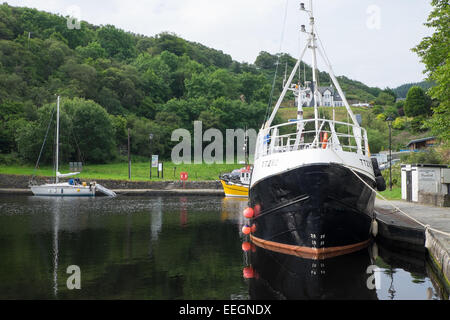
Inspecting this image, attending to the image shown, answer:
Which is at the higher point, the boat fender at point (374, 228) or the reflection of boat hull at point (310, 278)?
the boat fender at point (374, 228)

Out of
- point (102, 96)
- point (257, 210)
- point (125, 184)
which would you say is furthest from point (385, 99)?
point (257, 210)

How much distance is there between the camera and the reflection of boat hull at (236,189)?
146ft

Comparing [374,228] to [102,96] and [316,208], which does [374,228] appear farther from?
[102,96]

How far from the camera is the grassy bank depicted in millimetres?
55344

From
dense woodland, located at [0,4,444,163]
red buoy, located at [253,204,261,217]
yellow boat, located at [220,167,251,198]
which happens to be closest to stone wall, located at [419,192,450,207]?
red buoy, located at [253,204,261,217]

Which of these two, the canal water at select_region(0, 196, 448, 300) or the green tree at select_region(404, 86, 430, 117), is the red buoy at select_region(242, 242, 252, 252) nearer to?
the canal water at select_region(0, 196, 448, 300)

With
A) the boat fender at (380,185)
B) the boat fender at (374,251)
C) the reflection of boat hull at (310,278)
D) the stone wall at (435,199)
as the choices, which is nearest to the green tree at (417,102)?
the stone wall at (435,199)

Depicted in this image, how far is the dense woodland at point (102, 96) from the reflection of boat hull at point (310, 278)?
35.9 metres

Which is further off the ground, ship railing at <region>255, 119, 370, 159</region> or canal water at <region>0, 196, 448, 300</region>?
ship railing at <region>255, 119, 370, 159</region>

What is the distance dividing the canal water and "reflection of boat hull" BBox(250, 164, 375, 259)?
20.6 inches

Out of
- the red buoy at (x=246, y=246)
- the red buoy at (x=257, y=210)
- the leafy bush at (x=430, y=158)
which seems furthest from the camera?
the leafy bush at (x=430, y=158)

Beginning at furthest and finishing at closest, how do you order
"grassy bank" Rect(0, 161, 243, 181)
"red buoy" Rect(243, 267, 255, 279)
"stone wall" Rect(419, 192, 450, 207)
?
1. "grassy bank" Rect(0, 161, 243, 181)
2. "stone wall" Rect(419, 192, 450, 207)
3. "red buoy" Rect(243, 267, 255, 279)

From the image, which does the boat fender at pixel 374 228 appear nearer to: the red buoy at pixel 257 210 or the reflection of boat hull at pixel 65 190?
the red buoy at pixel 257 210

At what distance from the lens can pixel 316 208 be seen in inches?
519
